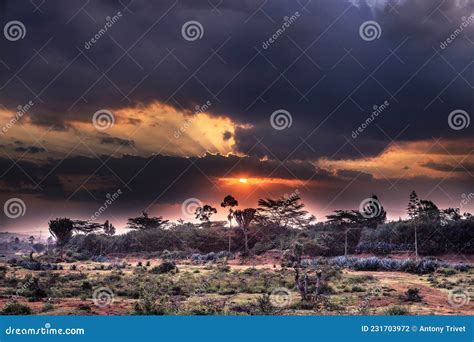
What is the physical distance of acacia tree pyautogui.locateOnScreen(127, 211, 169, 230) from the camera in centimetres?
2721

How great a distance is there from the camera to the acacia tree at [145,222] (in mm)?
27212

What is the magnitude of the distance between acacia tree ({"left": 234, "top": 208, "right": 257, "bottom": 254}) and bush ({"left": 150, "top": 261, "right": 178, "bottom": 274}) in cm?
381

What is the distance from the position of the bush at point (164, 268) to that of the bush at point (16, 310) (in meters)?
7.73

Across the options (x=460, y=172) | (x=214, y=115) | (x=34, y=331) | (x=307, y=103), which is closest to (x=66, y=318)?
(x=34, y=331)

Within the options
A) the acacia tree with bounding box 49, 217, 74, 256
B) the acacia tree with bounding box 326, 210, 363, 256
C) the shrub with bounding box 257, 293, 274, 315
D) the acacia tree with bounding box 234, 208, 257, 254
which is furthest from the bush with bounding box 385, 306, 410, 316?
the acacia tree with bounding box 49, 217, 74, 256

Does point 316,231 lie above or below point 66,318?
above

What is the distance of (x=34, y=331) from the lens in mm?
17766

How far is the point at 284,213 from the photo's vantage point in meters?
28.4

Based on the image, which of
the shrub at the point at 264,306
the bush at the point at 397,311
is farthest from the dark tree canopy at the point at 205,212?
the bush at the point at 397,311

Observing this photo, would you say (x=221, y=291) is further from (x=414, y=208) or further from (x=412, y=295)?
(x=414, y=208)

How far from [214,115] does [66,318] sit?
1030 cm

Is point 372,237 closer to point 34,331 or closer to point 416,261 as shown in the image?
point 416,261

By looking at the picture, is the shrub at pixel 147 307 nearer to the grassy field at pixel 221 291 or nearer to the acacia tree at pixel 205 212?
the grassy field at pixel 221 291

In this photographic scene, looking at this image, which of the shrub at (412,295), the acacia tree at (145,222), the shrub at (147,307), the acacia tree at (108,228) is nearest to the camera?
the shrub at (147,307)
